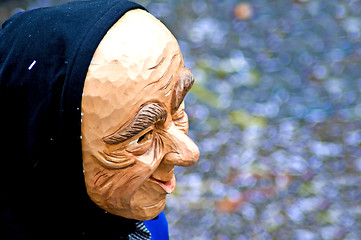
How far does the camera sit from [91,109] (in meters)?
1.39

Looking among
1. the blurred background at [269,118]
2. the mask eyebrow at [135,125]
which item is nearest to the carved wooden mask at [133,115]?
the mask eyebrow at [135,125]

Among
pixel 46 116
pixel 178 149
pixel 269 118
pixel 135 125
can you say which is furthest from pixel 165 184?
pixel 269 118

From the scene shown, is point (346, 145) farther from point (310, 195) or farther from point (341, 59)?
point (341, 59)

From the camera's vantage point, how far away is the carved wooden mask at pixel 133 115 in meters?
1.39

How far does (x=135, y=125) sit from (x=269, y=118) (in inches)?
133

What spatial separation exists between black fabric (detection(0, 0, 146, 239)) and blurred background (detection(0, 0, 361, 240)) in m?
2.21

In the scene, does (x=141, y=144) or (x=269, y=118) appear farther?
(x=269, y=118)

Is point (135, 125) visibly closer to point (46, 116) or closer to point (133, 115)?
point (133, 115)

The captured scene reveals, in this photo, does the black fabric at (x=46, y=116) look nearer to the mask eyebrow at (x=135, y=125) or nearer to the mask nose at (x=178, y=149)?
the mask eyebrow at (x=135, y=125)

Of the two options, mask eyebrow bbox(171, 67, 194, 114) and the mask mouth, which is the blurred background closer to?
the mask mouth

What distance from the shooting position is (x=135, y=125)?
1417 millimetres

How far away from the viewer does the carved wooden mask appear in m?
1.39

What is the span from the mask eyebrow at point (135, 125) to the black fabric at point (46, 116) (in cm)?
10

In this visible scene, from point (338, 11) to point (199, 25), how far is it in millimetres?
1657
